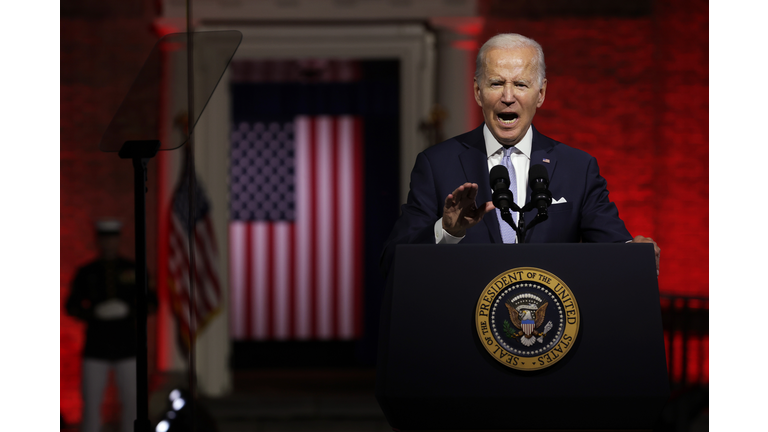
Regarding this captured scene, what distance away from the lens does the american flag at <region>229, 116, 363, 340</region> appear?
623 cm

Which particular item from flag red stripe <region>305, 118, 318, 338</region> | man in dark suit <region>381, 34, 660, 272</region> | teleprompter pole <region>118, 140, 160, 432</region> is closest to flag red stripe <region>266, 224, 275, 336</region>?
flag red stripe <region>305, 118, 318, 338</region>

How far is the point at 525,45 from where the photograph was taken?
1.52 meters

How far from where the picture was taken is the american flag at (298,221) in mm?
6230

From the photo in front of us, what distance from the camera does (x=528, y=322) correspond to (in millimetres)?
1188

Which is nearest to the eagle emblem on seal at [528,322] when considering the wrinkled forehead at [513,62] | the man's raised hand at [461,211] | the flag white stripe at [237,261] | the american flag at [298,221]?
the man's raised hand at [461,211]

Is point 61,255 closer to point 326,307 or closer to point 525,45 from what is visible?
point 326,307

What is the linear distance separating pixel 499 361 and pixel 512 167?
597 mm

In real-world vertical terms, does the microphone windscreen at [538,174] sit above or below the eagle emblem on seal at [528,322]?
above

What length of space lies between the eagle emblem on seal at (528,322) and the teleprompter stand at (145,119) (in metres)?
1.04

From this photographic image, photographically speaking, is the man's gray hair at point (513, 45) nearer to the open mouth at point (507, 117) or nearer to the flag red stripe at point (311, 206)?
the open mouth at point (507, 117)

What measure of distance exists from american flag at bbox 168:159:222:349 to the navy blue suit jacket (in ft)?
9.77

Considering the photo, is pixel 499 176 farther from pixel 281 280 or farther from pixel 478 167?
pixel 281 280

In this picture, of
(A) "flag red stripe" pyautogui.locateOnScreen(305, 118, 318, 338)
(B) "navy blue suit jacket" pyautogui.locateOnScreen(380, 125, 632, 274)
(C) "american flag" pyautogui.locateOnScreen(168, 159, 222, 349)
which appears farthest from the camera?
(A) "flag red stripe" pyautogui.locateOnScreen(305, 118, 318, 338)

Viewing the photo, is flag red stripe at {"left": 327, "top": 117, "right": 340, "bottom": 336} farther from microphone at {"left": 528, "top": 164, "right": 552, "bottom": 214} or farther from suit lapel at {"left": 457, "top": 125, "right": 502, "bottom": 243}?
microphone at {"left": 528, "top": 164, "right": 552, "bottom": 214}
